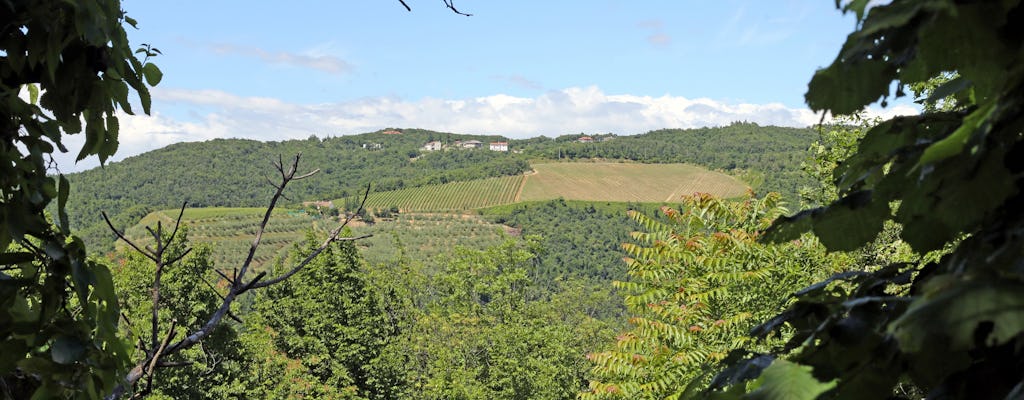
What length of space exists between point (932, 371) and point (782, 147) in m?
143

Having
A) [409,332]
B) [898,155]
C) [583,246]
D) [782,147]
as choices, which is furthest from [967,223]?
[782,147]

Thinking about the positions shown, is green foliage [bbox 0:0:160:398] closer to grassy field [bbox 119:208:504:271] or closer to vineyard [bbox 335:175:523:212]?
grassy field [bbox 119:208:504:271]

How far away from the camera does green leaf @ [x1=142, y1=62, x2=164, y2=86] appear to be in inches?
82.4

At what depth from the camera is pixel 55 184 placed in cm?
193

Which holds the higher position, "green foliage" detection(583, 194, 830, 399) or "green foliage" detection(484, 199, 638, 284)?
"green foliage" detection(583, 194, 830, 399)

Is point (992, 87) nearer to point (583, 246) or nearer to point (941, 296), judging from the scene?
point (941, 296)

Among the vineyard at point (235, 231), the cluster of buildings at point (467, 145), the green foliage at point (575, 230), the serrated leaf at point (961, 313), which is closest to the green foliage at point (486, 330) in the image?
the serrated leaf at point (961, 313)

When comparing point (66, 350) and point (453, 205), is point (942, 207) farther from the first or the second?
point (453, 205)

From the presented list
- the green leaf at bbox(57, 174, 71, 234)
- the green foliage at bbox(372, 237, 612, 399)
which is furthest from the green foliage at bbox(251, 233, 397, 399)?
the green leaf at bbox(57, 174, 71, 234)

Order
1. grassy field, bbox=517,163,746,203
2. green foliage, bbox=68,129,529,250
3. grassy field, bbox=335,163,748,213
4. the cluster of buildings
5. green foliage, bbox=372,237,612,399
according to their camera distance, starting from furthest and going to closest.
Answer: the cluster of buildings < green foliage, bbox=68,129,529,250 < grassy field, bbox=335,163,748,213 < grassy field, bbox=517,163,746,203 < green foliage, bbox=372,237,612,399

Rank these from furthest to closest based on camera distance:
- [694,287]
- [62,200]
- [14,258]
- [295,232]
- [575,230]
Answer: [575,230]
[295,232]
[694,287]
[62,200]
[14,258]

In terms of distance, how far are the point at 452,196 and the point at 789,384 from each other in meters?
116

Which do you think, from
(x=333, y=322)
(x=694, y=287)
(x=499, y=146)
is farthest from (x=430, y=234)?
(x=499, y=146)

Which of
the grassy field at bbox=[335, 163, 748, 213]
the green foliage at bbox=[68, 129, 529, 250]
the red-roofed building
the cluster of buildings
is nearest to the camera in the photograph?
the grassy field at bbox=[335, 163, 748, 213]
